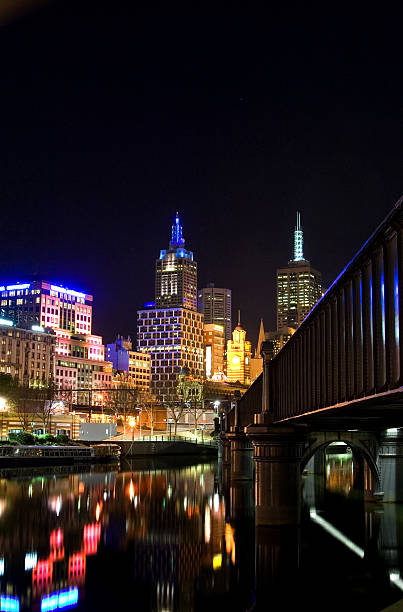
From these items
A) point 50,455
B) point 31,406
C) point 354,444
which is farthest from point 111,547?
point 31,406

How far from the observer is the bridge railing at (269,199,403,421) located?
1753 centimetres

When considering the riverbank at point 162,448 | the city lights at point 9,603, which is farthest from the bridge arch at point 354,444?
the riverbank at point 162,448

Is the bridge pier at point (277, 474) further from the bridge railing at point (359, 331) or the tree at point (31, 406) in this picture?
the tree at point (31, 406)

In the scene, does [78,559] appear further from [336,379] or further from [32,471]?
[32,471]

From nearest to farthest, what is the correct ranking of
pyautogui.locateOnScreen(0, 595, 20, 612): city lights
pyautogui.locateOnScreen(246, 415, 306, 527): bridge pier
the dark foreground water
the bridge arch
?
pyautogui.locateOnScreen(0, 595, 20, 612): city lights
the dark foreground water
pyautogui.locateOnScreen(246, 415, 306, 527): bridge pier
the bridge arch

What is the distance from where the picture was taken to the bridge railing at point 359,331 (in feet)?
57.5

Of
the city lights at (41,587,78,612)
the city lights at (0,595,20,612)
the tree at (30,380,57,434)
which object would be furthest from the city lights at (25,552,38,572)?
the tree at (30,380,57,434)

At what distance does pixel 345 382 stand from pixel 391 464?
92.7 feet

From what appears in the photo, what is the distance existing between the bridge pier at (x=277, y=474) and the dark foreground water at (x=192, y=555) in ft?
2.60

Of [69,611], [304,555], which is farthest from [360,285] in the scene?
[304,555]

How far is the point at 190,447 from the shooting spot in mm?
150000

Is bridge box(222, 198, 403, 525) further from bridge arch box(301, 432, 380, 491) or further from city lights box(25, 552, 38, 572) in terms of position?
city lights box(25, 552, 38, 572)

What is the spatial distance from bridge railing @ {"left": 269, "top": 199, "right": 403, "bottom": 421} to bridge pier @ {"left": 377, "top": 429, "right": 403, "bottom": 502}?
60.2ft

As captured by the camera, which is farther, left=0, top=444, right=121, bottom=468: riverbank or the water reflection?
left=0, top=444, right=121, bottom=468: riverbank
